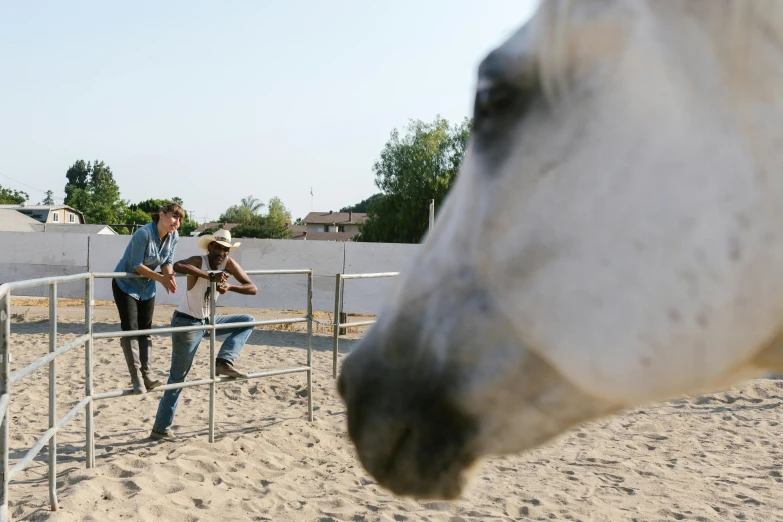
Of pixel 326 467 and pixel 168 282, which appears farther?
pixel 168 282

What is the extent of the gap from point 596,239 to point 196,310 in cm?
483

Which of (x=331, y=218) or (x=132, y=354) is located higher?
(x=331, y=218)

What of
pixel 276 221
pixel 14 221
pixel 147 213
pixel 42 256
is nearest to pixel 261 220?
pixel 276 221

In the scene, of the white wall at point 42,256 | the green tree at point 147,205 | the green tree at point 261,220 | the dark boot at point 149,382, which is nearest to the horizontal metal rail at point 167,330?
the dark boot at point 149,382

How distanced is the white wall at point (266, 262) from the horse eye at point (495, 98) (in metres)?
10.1

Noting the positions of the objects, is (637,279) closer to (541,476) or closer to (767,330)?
(767,330)

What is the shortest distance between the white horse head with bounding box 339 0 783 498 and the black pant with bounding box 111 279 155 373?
486 centimetres

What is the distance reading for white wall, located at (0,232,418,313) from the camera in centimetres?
1148

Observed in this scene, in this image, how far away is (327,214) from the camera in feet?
263

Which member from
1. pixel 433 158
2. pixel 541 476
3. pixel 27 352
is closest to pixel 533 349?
pixel 541 476

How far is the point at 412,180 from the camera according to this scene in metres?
31.4

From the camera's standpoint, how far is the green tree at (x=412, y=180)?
30797mm

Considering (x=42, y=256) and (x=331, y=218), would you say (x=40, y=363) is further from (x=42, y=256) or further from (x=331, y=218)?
(x=331, y=218)

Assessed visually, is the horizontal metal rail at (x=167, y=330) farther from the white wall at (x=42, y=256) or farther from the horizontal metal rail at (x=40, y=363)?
the white wall at (x=42, y=256)
